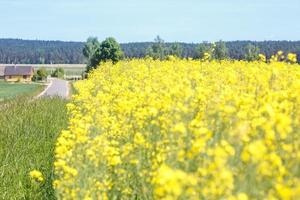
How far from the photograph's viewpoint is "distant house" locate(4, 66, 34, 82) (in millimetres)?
107375

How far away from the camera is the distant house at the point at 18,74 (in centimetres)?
10738

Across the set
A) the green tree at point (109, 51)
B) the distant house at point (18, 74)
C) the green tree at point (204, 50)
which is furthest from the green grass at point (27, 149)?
the distant house at point (18, 74)

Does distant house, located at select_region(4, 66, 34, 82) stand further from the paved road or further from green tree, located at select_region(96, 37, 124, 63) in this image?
green tree, located at select_region(96, 37, 124, 63)

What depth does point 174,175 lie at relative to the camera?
2.46 metres

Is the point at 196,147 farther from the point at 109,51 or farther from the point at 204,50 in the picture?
the point at 109,51

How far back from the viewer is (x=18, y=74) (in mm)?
107562

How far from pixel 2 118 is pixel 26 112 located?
47.3 inches

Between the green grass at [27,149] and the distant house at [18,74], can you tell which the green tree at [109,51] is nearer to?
the distant house at [18,74]

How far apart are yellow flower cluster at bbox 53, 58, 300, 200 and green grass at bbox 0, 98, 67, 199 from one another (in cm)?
180

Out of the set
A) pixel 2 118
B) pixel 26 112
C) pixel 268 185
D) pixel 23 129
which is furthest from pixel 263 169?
pixel 26 112

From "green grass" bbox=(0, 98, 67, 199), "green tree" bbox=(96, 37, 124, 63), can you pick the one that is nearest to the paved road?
"green tree" bbox=(96, 37, 124, 63)

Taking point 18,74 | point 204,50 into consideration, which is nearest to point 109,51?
point 204,50

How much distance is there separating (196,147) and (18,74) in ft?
352

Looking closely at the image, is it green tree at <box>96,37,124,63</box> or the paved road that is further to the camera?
green tree at <box>96,37,124,63</box>
